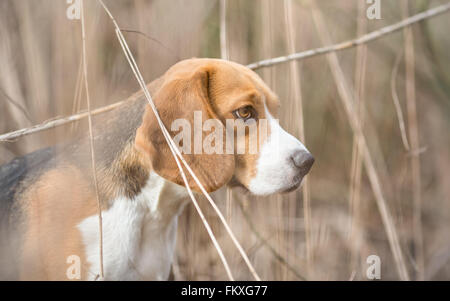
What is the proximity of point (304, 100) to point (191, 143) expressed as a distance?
2.83ft

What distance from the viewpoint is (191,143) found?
132 centimetres

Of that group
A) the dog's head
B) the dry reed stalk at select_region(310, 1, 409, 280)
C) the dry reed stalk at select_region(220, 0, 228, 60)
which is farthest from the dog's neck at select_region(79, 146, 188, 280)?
the dry reed stalk at select_region(310, 1, 409, 280)

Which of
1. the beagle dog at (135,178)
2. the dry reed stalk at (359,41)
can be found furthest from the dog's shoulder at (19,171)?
the dry reed stalk at (359,41)

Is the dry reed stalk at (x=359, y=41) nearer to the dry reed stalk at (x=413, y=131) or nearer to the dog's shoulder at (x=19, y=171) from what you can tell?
the dry reed stalk at (x=413, y=131)

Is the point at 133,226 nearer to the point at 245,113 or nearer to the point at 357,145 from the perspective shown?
the point at 245,113

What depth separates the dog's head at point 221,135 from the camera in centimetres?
131

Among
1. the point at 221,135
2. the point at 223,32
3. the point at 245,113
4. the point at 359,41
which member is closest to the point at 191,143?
the point at 221,135

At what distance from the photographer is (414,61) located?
6.61ft

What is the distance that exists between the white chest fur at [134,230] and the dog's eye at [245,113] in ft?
0.99

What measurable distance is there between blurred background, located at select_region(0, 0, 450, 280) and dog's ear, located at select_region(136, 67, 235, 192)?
9.5 inches

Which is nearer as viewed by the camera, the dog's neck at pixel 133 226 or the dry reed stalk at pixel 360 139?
the dog's neck at pixel 133 226

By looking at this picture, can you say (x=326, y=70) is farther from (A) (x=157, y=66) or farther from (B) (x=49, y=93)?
(B) (x=49, y=93)

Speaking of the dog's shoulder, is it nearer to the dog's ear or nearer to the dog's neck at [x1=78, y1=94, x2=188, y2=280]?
the dog's neck at [x1=78, y1=94, x2=188, y2=280]
